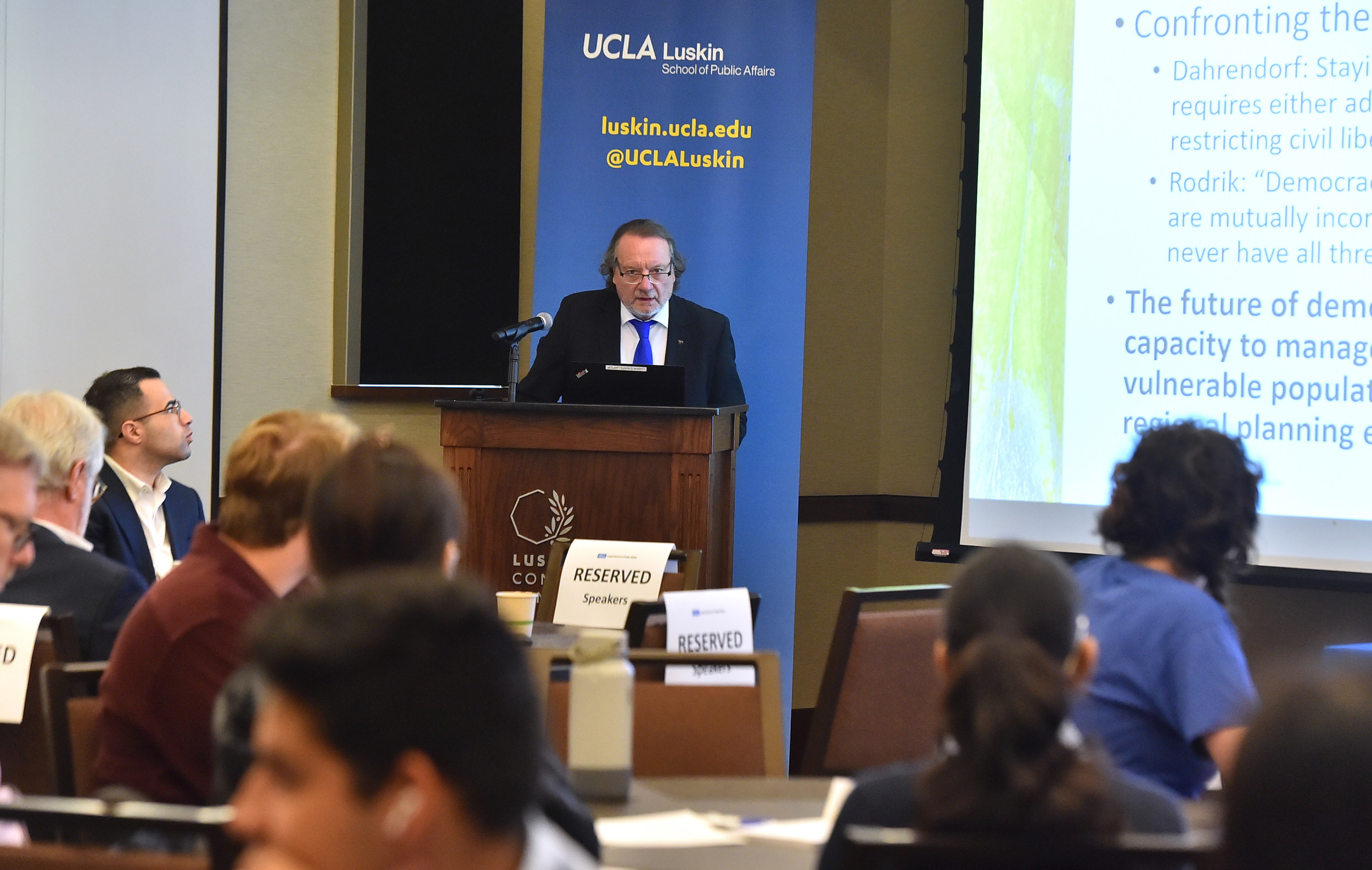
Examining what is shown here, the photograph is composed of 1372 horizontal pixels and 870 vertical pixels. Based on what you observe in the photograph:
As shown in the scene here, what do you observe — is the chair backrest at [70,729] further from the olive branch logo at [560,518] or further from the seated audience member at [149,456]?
the seated audience member at [149,456]

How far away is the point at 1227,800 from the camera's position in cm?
89

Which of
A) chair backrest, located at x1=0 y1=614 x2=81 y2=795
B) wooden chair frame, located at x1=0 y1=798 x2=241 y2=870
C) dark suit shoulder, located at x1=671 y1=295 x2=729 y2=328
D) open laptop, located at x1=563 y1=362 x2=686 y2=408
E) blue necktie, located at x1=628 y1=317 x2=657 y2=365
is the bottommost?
chair backrest, located at x1=0 y1=614 x2=81 y2=795

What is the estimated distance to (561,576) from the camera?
11.2 feet

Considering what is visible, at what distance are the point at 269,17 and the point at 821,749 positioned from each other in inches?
173

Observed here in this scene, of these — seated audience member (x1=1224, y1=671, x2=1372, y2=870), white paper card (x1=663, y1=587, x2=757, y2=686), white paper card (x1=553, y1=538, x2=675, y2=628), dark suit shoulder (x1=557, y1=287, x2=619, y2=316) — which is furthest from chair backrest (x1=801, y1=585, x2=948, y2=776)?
dark suit shoulder (x1=557, y1=287, x2=619, y2=316)

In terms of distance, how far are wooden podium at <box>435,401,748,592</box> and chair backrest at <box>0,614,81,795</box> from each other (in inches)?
67.6

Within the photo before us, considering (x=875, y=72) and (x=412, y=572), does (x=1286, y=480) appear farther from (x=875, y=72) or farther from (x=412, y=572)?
(x=412, y=572)

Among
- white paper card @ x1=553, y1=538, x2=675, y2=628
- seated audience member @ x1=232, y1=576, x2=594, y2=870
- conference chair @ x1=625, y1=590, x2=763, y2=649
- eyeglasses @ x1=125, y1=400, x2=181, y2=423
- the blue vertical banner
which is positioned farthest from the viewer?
the blue vertical banner

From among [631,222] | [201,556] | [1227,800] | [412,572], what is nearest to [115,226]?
[631,222]

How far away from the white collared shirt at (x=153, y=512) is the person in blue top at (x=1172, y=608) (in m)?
2.85

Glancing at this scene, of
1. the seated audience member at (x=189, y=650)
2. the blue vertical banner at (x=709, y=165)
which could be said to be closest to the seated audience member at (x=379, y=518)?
the seated audience member at (x=189, y=650)

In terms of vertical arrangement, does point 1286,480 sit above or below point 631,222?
below

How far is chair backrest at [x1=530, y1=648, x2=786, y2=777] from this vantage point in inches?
88.7

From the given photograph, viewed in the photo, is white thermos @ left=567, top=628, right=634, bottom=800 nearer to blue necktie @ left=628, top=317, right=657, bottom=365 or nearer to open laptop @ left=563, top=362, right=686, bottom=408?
open laptop @ left=563, top=362, right=686, bottom=408
